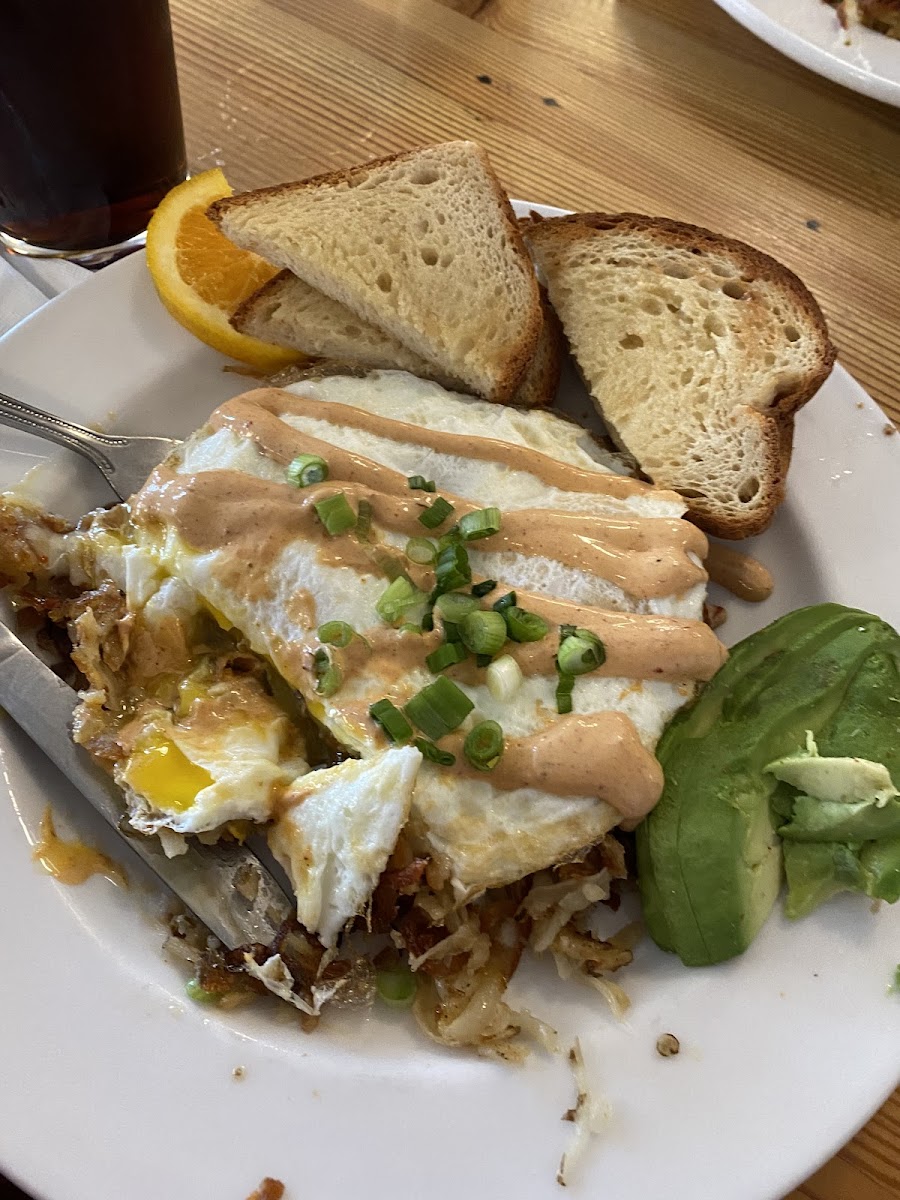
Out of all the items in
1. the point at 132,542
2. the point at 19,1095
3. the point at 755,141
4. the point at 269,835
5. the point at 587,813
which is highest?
the point at 755,141

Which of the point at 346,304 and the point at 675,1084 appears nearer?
the point at 675,1084

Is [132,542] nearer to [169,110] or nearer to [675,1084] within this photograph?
[169,110]

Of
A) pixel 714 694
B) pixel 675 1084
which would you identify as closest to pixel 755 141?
pixel 714 694

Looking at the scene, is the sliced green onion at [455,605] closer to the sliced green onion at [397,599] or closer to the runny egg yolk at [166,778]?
the sliced green onion at [397,599]

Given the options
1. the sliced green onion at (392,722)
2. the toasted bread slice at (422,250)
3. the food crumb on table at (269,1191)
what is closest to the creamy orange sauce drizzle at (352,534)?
the sliced green onion at (392,722)

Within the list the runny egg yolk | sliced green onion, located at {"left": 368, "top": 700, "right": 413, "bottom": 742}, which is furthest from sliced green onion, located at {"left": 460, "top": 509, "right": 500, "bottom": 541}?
the runny egg yolk

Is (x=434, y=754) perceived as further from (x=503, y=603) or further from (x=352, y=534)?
(x=352, y=534)
